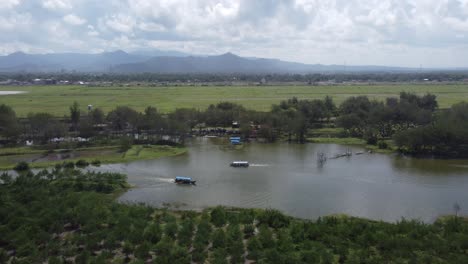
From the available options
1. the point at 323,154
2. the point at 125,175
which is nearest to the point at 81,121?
the point at 125,175

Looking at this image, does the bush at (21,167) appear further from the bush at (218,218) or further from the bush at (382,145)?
the bush at (382,145)

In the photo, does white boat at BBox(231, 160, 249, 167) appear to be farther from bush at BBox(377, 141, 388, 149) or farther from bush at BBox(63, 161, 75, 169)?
bush at BBox(377, 141, 388, 149)

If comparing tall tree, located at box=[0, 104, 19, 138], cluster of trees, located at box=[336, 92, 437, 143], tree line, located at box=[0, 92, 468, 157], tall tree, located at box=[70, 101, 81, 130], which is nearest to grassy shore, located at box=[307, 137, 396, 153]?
tree line, located at box=[0, 92, 468, 157]

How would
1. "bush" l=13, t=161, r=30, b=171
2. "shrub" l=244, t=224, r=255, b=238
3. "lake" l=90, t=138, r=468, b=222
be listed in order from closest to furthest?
"shrub" l=244, t=224, r=255, b=238 < "lake" l=90, t=138, r=468, b=222 < "bush" l=13, t=161, r=30, b=171

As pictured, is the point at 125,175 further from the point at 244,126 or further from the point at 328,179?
the point at 244,126

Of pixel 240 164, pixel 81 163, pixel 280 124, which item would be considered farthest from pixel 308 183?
pixel 81 163

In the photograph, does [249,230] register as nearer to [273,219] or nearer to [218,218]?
[273,219]

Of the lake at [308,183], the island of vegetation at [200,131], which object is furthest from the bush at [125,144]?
the lake at [308,183]
